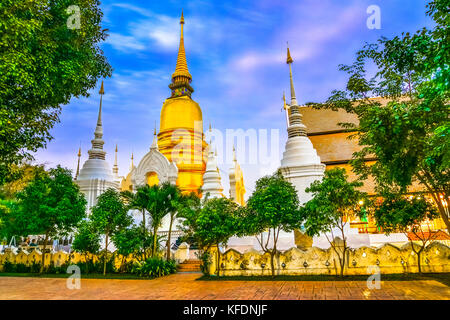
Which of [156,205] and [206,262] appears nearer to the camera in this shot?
[206,262]

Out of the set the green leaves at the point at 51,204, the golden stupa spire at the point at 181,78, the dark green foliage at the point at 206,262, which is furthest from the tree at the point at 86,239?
the golden stupa spire at the point at 181,78

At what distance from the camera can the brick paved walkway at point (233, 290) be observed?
6.50 metres

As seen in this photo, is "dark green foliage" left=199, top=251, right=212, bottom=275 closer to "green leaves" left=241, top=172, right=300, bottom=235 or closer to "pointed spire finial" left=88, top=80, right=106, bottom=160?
"green leaves" left=241, top=172, right=300, bottom=235

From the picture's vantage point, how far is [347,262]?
376 inches

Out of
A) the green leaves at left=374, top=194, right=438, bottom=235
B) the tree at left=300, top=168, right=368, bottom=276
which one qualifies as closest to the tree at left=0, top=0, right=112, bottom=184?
the tree at left=300, top=168, right=368, bottom=276

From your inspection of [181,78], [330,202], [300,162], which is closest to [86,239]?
[330,202]

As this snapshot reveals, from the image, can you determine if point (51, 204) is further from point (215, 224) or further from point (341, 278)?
point (341, 278)

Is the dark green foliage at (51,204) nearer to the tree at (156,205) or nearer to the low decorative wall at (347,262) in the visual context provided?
the tree at (156,205)

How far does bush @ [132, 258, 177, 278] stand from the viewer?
10.7 meters

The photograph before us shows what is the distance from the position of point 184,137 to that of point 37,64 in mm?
17364

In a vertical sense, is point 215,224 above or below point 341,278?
above
